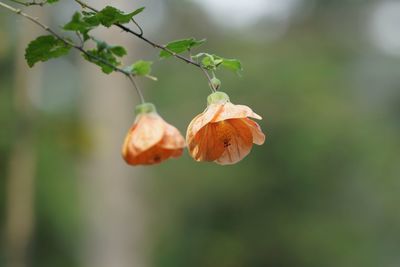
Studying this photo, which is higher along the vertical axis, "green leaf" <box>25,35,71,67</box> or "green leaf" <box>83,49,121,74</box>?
"green leaf" <box>83,49,121,74</box>

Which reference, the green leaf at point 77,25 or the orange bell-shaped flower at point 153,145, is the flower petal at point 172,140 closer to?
the orange bell-shaped flower at point 153,145

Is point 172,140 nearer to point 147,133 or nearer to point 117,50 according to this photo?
point 147,133

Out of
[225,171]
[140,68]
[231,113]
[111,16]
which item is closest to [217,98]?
[231,113]

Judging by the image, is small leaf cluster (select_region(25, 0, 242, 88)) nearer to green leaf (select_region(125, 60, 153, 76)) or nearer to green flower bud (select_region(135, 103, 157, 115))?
green leaf (select_region(125, 60, 153, 76))

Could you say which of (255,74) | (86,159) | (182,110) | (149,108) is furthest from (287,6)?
(149,108)

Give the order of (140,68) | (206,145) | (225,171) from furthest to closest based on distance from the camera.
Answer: (225,171), (206,145), (140,68)

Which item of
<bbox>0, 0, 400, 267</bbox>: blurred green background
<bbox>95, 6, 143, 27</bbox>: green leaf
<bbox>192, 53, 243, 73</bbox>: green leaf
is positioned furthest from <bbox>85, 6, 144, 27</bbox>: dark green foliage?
<bbox>0, 0, 400, 267</bbox>: blurred green background

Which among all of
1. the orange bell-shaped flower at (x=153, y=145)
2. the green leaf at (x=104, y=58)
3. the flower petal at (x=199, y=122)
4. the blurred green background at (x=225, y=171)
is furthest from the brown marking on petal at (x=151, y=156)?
the blurred green background at (x=225, y=171)
